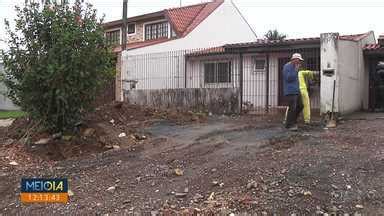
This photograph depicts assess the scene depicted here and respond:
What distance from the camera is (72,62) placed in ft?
34.2

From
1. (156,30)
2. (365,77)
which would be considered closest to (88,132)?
(365,77)

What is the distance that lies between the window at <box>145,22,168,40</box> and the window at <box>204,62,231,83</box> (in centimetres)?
591

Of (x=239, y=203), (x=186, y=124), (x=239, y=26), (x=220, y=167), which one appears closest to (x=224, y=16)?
(x=239, y=26)

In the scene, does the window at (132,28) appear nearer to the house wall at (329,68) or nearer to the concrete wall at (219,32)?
the concrete wall at (219,32)

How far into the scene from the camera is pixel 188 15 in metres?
26.2

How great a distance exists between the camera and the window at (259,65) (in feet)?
62.6

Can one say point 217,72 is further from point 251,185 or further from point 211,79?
point 251,185

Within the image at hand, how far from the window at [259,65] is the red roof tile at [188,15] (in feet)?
19.3

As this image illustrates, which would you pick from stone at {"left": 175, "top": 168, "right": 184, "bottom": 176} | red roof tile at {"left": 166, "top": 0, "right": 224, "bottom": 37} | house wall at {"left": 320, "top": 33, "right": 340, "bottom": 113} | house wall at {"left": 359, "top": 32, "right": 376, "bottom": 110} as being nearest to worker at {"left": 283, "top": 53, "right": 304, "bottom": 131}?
house wall at {"left": 320, "top": 33, "right": 340, "bottom": 113}

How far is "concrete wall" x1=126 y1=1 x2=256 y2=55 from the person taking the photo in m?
24.1

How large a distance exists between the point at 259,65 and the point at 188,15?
8194 mm

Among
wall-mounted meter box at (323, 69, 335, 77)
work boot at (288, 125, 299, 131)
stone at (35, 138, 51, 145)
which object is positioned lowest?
stone at (35, 138, 51, 145)

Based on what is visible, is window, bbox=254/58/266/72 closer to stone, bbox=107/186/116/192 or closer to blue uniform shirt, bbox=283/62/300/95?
blue uniform shirt, bbox=283/62/300/95
